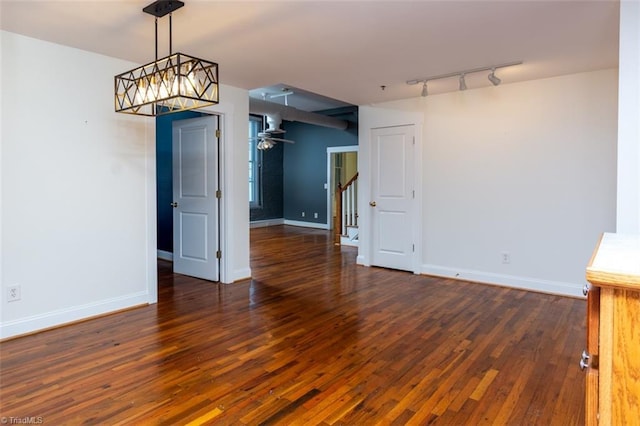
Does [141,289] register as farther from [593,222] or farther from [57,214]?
[593,222]

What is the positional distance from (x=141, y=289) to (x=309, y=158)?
7.04 m

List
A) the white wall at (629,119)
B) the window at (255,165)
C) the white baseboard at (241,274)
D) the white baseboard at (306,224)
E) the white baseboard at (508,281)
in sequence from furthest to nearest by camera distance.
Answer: the window at (255,165) < the white baseboard at (306,224) < the white baseboard at (241,274) < the white baseboard at (508,281) < the white wall at (629,119)

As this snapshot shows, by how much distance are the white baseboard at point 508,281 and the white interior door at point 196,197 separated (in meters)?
2.71

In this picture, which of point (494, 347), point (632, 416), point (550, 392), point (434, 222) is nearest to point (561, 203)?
point (434, 222)

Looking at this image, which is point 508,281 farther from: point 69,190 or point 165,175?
point 165,175

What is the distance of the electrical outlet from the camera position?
299 cm

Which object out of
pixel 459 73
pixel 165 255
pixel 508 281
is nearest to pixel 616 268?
pixel 459 73

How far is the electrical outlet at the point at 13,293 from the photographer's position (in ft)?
9.80

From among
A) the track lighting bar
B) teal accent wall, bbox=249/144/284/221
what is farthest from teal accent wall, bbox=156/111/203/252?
teal accent wall, bbox=249/144/284/221

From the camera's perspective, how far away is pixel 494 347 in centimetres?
287

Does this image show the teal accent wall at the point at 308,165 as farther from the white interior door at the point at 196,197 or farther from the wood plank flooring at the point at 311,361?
the wood plank flooring at the point at 311,361

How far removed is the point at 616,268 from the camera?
2.75 feet

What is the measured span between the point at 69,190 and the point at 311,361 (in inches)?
95.2

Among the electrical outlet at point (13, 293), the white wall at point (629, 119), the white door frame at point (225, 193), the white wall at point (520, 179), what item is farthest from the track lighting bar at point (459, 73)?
the electrical outlet at point (13, 293)
